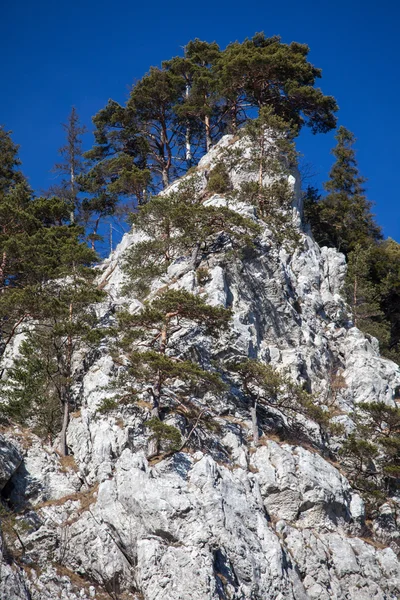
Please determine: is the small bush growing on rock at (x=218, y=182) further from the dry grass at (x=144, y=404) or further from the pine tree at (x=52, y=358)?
the dry grass at (x=144, y=404)

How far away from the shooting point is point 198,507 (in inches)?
763

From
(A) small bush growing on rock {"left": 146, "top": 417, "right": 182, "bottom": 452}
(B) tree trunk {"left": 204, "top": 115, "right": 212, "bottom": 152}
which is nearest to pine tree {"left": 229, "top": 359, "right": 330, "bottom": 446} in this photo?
(A) small bush growing on rock {"left": 146, "top": 417, "right": 182, "bottom": 452}

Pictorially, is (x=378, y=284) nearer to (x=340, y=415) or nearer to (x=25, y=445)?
(x=340, y=415)

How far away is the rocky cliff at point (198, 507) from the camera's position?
59.7 ft

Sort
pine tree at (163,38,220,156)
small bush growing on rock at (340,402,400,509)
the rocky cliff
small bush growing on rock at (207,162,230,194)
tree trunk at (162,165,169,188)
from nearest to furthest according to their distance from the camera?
the rocky cliff
small bush growing on rock at (340,402,400,509)
small bush growing on rock at (207,162,230,194)
pine tree at (163,38,220,156)
tree trunk at (162,165,169,188)

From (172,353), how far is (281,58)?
86.0 feet

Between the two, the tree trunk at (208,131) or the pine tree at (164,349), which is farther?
the tree trunk at (208,131)

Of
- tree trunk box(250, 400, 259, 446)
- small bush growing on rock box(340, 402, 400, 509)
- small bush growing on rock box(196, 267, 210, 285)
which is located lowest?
→ tree trunk box(250, 400, 259, 446)

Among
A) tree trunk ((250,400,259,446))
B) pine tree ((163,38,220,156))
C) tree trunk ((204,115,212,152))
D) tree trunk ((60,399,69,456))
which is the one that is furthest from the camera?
tree trunk ((204,115,212,152))

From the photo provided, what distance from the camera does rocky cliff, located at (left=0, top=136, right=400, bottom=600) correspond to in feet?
59.7

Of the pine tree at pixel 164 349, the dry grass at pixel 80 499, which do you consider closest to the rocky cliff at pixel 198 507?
the dry grass at pixel 80 499

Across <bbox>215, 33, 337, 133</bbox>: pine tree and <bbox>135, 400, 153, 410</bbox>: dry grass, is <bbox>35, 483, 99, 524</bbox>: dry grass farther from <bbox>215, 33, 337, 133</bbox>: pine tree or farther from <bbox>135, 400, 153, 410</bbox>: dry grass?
<bbox>215, 33, 337, 133</bbox>: pine tree

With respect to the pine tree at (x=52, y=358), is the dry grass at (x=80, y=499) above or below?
below

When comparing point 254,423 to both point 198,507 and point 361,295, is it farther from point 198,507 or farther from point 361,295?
point 361,295
